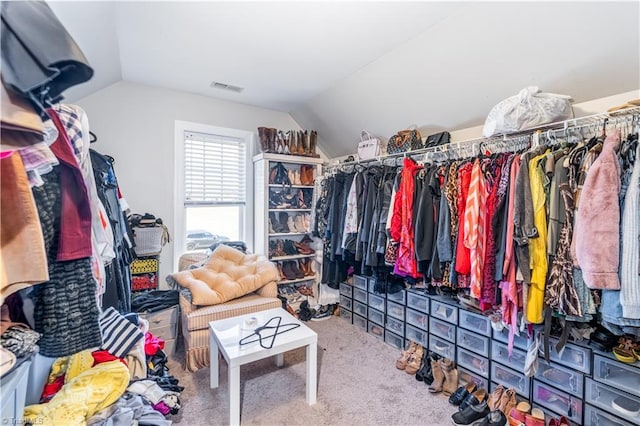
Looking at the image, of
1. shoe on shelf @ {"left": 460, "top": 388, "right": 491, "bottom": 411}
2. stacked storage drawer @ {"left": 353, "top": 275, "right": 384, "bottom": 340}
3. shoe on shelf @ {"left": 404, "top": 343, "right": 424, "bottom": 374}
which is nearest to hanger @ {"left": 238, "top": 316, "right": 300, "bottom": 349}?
shoe on shelf @ {"left": 404, "top": 343, "right": 424, "bottom": 374}

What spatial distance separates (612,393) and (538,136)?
138 cm

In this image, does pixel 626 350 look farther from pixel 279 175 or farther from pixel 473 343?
pixel 279 175

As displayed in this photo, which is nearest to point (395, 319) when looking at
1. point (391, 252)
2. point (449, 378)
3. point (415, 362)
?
point (415, 362)

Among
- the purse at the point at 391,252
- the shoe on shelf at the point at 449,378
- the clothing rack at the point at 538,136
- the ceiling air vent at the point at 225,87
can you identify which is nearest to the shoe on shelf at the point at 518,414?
the shoe on shelf at the point at 449,378

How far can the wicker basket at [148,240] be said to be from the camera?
8.52ft

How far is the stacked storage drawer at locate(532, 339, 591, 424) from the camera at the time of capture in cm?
155

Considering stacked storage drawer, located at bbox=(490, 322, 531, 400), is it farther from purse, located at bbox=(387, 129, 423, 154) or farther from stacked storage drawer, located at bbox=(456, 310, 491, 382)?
purse, located at bbox=(387, 129, 423, 154)

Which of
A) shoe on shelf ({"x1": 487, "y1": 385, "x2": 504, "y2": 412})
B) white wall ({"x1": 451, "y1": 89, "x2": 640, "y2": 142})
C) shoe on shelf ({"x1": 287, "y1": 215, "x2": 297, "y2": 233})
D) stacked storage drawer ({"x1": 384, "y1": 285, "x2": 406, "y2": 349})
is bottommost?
shoe on shelf ({"x1": 487, "y1": 385, "x2": 504, "y2": 412})

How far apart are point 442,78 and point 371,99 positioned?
2.25ft

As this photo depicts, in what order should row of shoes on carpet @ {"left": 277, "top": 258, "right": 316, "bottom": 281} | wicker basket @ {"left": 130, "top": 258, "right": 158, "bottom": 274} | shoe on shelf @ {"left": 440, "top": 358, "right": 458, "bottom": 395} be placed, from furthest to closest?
row of shoes on carpet @ {"left": 277, "top": 258, "right": 316, "bottom": 281} < wicker basket @ {"left": 130, "top": 258, "right": 158, "bottom": 274} < shoe on shelf @ {"left": 440, "top": 358, "right": 458, "bottom": 395}

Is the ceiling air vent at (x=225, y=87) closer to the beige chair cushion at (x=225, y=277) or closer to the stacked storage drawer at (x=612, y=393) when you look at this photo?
the beige chair cushion at (x=225, y=277)

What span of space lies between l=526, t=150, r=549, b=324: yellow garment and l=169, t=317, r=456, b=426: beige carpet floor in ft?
2.82

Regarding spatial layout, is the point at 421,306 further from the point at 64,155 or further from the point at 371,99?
the point at 64,155

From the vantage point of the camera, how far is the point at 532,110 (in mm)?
1639
